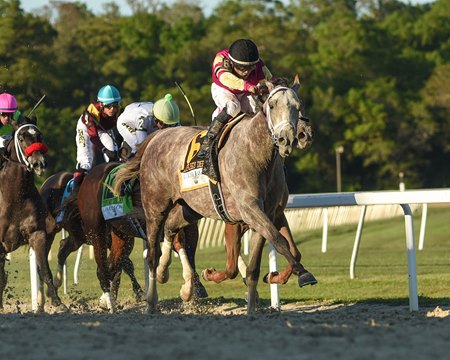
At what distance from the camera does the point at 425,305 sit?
10062mm

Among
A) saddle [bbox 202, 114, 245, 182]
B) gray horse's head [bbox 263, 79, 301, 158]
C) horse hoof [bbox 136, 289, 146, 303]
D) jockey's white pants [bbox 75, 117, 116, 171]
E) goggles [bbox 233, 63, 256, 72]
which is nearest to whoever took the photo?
gray horse's head [bbox 263, 79, 301, 158]

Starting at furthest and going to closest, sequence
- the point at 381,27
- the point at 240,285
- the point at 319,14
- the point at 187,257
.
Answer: the point at 319,14
the point at 381,27
the point at 240,285
the point at 187,257

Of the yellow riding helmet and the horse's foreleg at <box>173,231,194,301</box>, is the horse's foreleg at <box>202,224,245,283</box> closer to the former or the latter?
the horse's foreleg at <box>173,231,194,301</box>

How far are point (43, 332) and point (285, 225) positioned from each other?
3.56 meters

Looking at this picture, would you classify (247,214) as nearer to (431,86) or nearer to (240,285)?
(240,285)

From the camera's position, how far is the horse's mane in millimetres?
10727

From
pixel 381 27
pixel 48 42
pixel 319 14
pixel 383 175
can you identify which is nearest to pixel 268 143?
pixel 48 42

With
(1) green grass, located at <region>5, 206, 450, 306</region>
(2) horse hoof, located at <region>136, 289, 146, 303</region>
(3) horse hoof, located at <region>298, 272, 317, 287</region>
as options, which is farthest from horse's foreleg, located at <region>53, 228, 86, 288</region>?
(3) horse hoof, located at <region>298, 272, 317, 287</region>

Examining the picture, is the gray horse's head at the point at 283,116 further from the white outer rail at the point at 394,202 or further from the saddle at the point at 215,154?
the white outer rail at the point at 394,202

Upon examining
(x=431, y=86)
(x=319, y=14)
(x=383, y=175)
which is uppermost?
(x=319, y=14)

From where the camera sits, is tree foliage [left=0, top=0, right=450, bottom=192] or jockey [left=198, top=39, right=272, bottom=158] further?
tree foliage [left=0, top=0, right=450, bottom=192]

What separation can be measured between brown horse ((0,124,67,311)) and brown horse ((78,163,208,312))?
445mm

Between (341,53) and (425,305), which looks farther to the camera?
(341,53)

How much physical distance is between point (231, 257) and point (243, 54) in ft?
5.69
